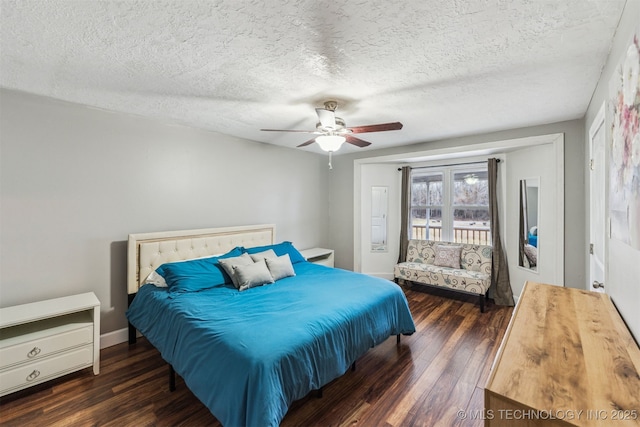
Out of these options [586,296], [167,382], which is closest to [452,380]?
[586,296]

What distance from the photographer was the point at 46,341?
2160mm

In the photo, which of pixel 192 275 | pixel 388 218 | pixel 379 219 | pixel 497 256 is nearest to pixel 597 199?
pixel 497 256

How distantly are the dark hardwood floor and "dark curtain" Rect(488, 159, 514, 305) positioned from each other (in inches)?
51.9

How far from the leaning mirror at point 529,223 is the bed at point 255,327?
2276 mm

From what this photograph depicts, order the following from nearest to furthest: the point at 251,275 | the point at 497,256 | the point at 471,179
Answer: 1. the point at 251,275
2. the point at 497,256
3. the point at 471,179

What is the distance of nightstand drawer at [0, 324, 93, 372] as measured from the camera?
2008 millimetres

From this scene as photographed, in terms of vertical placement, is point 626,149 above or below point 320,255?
above

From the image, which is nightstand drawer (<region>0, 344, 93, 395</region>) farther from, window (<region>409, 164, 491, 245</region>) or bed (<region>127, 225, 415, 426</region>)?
window (<region>409, 164, 491, 245</region>)

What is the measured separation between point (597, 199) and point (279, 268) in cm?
310

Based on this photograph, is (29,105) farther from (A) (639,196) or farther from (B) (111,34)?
(A) (639,196)

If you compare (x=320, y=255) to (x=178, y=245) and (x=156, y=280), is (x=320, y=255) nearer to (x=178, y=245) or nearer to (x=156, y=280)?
(x=178, y=245)

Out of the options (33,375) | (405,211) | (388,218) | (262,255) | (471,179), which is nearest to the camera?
(33,375)

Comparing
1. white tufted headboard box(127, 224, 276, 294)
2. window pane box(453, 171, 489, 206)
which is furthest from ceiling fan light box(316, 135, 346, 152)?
window pane box(453, 171, 489, 206)

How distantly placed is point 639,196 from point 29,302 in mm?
4135
